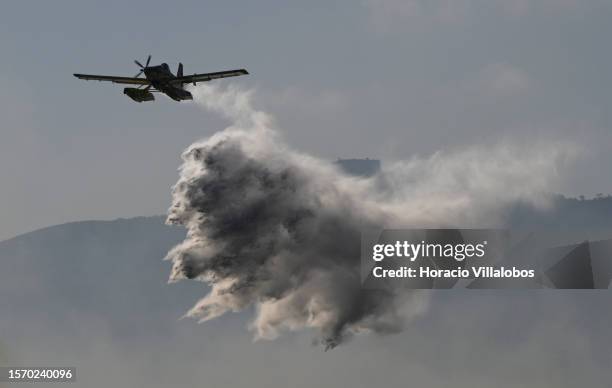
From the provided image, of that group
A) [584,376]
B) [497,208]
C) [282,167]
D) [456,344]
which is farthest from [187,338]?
[282,167]

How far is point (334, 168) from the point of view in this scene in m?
97.2

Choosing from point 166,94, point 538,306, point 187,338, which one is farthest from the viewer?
point 538,306

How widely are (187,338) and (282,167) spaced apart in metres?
95.2

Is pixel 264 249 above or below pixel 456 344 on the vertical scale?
below

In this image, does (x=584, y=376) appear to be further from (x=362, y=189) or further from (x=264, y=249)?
(x=264, y=249)

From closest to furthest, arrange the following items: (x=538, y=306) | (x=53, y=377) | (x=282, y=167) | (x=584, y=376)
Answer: (x=282, y=167)
(x=53, y=377)
(x=584, y=376)
(x=538, y=306)

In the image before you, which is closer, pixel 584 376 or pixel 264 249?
pixel 264 249

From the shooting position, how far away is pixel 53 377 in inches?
5738

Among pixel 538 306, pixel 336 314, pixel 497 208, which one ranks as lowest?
pixel 336 314

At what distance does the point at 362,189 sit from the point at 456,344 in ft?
236

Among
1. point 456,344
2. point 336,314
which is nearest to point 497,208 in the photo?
point 336,314

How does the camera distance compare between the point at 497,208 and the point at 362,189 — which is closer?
the point at 362,189

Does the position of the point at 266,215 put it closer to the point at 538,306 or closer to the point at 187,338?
the point at 187,338

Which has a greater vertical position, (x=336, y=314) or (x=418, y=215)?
(x=418, y=215)
